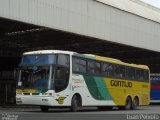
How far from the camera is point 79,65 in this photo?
82.4 feet

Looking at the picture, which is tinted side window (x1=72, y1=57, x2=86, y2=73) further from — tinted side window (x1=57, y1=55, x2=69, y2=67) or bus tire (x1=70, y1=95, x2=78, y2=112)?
bus tire (x1=70, y1=95, x2=78, y2=112)

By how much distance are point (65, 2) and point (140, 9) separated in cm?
1189

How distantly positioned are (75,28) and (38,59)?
931cm

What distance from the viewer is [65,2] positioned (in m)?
31.5

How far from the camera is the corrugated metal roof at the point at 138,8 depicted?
3769 cm

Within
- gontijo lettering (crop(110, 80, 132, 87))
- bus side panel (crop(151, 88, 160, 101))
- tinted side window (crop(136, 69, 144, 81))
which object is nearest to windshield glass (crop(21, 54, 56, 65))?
gontijo lettering (crop(110, 80, 132, 87))

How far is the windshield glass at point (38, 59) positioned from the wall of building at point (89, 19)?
3.78m

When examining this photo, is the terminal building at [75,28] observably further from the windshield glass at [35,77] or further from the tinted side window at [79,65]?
the tinted side window at [79,65]

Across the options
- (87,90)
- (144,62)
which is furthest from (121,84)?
(144,62)

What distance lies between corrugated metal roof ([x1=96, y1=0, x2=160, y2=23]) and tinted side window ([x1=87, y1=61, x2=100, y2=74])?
9.33 meters

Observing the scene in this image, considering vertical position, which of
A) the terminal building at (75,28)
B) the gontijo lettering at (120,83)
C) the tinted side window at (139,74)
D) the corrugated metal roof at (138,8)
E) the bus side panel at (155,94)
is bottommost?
the bus side panel at (155,94)

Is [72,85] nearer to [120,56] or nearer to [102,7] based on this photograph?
[102,7]

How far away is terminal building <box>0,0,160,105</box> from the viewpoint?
96.3ft

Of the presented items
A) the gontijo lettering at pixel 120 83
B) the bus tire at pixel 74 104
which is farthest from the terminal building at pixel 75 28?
the bus tire at pixel 74 104
